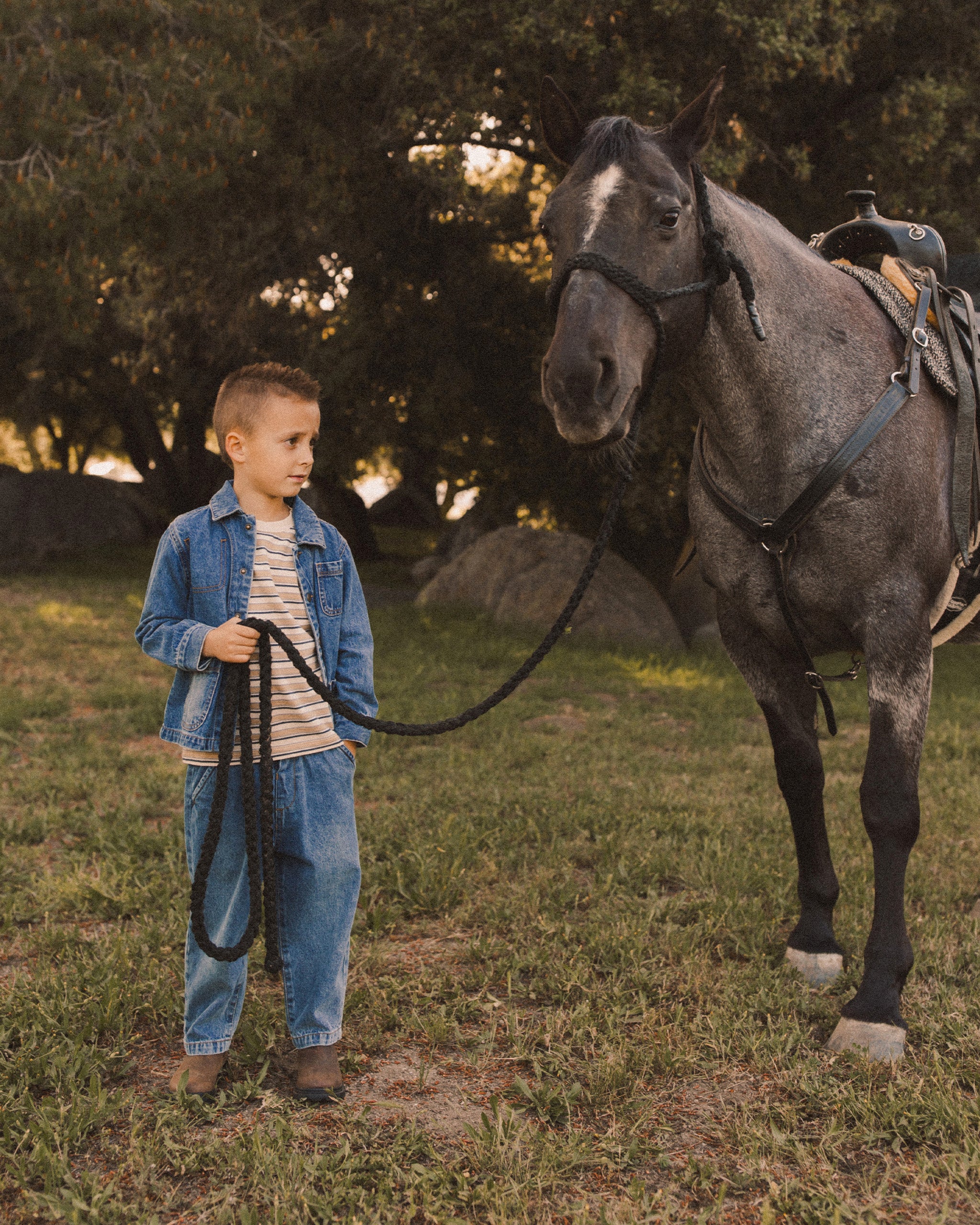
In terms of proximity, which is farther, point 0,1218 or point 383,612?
point 383,612

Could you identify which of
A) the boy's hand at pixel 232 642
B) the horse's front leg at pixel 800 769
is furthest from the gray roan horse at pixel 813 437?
the boy's hand at pixel 232 642

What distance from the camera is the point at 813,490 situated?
9.39 feet

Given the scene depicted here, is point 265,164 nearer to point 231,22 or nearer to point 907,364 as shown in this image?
point 231,22

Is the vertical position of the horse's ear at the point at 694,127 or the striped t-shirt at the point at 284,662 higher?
the horse's ear at the point at 694,127

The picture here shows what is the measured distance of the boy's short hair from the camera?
2482 mm

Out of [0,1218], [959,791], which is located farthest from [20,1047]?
[959,791]

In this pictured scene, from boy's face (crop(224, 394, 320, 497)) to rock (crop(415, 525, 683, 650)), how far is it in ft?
27.0

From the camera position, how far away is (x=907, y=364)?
297 cm

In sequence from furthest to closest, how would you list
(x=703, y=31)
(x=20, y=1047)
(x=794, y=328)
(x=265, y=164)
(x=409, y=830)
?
(x=265, y=164) → (x=703, y=31) → (x=409, y=830) → (x=794, y=328) → (x=20, y=1047)

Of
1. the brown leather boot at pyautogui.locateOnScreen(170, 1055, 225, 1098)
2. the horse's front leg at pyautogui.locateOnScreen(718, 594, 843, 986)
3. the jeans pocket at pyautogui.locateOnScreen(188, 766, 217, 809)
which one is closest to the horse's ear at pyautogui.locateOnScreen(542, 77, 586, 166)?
the horse's front leg at pyautogui.locateOnScreen(718, 594, 843, 986)

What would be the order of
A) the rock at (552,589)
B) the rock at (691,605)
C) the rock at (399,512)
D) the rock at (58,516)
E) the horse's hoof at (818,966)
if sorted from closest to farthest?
the horse's hoof at (818,966)
the rock at (552,589)
the rock at (691,605)
the rock at (58,516)
the rock at (399,512)

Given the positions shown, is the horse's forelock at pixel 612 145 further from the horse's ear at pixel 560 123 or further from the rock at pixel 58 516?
the rock at pixel 58 516

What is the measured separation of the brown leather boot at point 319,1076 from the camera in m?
2.55

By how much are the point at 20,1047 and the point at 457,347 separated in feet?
32.9
